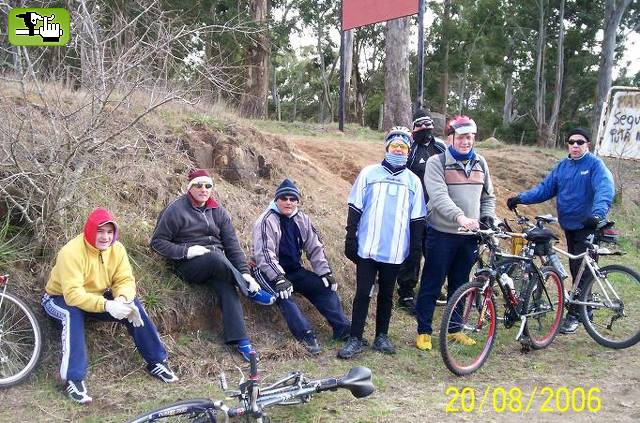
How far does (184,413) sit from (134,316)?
4.36 ft

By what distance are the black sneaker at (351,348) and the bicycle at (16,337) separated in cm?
234

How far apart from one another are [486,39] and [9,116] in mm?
28143

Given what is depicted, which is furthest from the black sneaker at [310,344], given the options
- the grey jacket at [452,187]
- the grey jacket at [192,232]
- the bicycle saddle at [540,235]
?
the bicycle saddle at [540,235]

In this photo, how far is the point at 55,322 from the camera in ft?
15.1

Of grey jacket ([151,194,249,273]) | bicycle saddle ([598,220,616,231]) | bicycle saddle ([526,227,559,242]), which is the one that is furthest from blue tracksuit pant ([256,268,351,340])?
bicycle saddle ([598,220,616,231])

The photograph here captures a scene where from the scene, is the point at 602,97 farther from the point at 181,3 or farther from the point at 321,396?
the point at 321,396

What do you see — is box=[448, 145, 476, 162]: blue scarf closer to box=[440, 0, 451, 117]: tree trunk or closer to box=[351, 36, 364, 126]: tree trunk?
box=[351, 36, 364, 126]: tree trunk

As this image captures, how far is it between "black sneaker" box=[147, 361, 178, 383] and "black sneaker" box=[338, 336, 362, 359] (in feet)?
4.56

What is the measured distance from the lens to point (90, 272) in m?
4.32

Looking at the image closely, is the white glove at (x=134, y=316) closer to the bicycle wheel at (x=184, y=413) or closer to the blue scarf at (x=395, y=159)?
the bicycle wheel at (x=184, y=413)

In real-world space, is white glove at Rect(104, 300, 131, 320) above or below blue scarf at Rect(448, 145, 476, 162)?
below

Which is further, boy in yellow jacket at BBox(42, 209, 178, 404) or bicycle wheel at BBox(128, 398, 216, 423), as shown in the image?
boy in yellow jacket at BBox(42, 209, 178, 404)

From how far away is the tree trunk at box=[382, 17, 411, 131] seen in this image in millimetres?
14258

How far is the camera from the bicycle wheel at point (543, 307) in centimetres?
525
